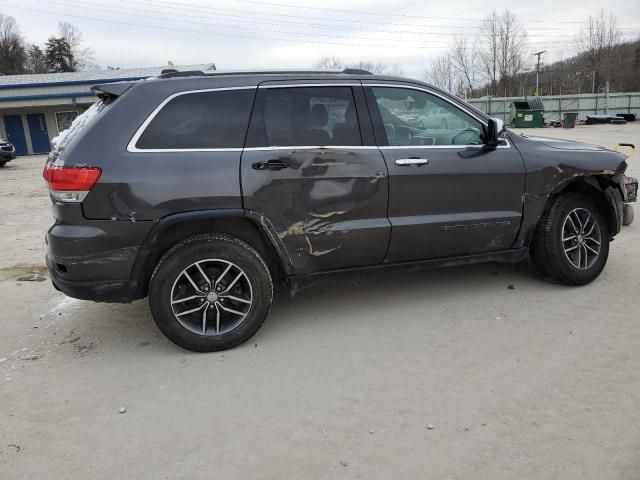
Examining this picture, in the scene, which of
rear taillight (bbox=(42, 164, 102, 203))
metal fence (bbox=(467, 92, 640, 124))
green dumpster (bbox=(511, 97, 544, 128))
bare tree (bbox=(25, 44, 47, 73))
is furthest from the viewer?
bare tree (bbox=(25, 44, 47, 73))

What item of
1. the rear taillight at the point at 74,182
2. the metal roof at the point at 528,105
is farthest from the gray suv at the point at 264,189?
the metal roof at the point at 528,105

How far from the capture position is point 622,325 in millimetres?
3957

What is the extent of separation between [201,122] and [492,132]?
234 cm

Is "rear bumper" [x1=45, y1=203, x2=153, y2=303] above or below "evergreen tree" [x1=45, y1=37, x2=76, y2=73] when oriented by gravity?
below

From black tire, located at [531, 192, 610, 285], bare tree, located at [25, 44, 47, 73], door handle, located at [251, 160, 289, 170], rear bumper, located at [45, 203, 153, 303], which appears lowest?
black tire, located at [531, 192, 610, 285]

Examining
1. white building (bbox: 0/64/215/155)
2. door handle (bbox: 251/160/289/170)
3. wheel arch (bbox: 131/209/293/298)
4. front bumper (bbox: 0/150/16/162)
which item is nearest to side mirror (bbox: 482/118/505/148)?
door handle (bbox: 251/160/289/170)

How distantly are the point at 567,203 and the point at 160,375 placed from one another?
12.1ft

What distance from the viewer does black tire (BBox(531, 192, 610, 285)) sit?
183 inches

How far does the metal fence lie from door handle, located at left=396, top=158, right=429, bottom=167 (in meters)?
41.0

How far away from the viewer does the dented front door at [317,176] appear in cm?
377

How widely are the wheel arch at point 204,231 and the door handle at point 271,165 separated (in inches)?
12.6

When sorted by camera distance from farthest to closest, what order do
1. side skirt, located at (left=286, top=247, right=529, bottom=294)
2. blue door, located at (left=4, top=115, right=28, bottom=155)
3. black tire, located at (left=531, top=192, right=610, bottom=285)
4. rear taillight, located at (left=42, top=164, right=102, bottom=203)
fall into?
1. blue door, located at (left=4, top=115, right=28, bottom=155)
2. black tire, located at (left=531, top=192, right=610, bottom=285)
3. side skirt, located at (left=286, top=247, right=529, bottom=294)
4. rear taillight, located at (left=42, top=164, right=102, bottom=203)

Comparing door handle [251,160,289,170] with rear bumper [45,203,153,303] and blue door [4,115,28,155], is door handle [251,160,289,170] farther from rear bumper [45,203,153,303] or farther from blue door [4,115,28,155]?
blue door [4,115,28,155]

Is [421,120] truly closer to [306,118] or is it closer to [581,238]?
[306,118]
